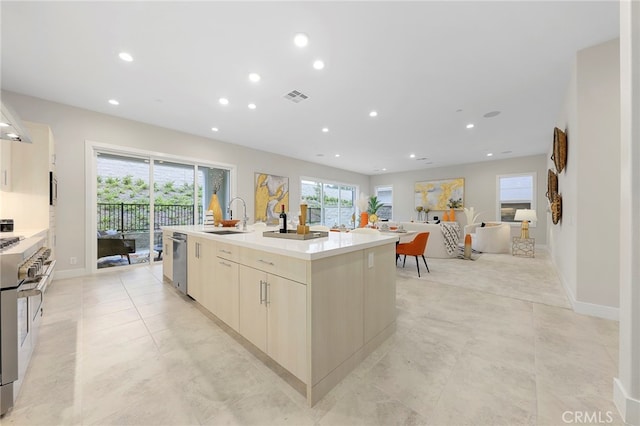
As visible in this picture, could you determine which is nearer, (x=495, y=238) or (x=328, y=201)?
(x=495, y=238)

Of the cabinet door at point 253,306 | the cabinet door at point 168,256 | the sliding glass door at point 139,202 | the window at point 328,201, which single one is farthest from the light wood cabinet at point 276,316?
the window at point 328,201

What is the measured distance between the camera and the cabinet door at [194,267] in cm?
258

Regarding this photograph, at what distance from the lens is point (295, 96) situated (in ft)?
11.9

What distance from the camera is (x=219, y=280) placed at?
7.22 feet

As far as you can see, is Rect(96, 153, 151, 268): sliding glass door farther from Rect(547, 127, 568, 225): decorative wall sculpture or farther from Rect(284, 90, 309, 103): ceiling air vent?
Rect(547, 127, 568, 225): decorative wall sculpture

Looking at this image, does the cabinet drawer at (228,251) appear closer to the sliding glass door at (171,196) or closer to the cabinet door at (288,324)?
the cabinet door at (288,324)

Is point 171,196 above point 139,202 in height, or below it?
above

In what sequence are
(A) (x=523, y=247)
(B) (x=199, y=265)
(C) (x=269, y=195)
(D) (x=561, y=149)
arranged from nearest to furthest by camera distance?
(B) (x=199, y=265) → (D) (x=561, y=149) → (A) (x=523, y=247) → (C) (x=269, y=195)

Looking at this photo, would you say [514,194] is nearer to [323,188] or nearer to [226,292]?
[323,188]

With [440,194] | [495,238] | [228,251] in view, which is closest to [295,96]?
[228,251]

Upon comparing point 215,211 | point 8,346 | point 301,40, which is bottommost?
point 8,346

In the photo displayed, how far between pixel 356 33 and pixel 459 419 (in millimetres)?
3069

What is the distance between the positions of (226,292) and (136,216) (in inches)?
152

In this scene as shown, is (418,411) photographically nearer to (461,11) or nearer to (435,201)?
(461,11)
